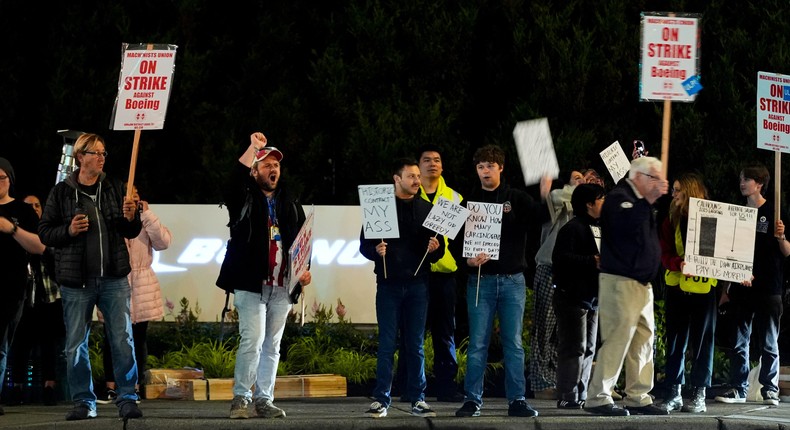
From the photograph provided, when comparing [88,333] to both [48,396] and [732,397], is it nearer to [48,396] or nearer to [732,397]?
[48,396]

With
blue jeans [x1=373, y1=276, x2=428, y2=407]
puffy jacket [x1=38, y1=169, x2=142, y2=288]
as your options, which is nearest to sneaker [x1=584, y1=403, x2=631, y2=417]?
blue jeans [x1=373, y1=276, x2=428, y2=407]

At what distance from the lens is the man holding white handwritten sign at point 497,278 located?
433 inches

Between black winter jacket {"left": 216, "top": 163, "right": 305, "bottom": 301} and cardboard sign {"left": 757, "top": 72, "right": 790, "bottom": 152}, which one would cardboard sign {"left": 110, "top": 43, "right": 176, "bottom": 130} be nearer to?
black winter jacket {"left": 216, "top": 163, "right": 305, "bottom": 301}

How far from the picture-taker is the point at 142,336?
40.2ft

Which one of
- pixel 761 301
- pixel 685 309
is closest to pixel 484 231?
pixel 685 309

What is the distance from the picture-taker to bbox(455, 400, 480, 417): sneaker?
10820mm

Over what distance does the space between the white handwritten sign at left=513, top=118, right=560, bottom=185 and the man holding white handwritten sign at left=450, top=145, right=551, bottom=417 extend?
0.51 m

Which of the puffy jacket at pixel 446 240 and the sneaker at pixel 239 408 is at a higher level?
the puffy jacket at pixel 446 240

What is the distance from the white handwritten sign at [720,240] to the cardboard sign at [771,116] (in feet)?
5.05

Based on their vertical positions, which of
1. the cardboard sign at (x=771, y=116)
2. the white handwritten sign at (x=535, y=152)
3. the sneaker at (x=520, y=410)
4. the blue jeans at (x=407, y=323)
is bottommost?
the sneaker at (x=520, y=410)

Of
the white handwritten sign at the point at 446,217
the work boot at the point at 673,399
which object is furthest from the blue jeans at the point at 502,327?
the work boot at the point at 673,399

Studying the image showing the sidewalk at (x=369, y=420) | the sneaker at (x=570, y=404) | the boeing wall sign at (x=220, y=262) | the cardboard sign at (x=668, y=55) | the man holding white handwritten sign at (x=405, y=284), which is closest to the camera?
the sidewalk at (x=369, y=420)

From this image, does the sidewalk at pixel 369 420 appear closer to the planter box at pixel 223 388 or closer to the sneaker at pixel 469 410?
the sneaker at pixel 469 410

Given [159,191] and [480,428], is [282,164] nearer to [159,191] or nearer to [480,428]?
[159,191]
